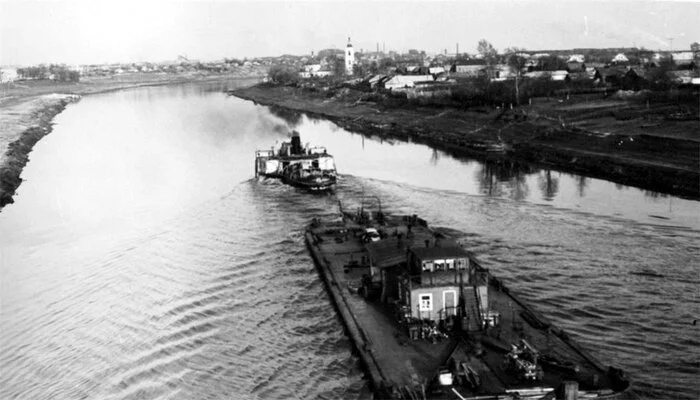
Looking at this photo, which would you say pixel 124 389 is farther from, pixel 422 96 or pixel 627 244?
pixel 422 96

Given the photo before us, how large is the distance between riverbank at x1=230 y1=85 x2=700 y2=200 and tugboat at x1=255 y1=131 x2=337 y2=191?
58.6 ft

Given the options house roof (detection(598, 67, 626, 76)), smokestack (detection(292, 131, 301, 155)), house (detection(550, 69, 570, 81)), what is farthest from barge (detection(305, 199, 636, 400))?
house (detection(550, 69, 570, 81))

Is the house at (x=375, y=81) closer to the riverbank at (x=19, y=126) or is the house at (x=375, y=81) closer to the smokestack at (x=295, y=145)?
the riverbank at (x=19, y=126)

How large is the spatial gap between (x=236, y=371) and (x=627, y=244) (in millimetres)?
24911

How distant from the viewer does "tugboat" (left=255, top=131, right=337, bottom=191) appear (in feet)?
211

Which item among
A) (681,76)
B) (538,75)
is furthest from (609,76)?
(538,75)

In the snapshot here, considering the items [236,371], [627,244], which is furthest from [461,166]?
[236,371]

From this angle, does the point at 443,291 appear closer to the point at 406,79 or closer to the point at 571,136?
the point at 571,136

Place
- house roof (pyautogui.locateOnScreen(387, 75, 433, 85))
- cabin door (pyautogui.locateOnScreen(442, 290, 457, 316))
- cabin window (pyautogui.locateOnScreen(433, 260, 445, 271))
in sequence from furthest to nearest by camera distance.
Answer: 1. house roof (pyautogui.locateOnScreen(387, 75, 433, 85))
2. cabin window (pyautogui.locateOnScreen(433, 260, 445, 271))
3. cabin door (pyautogui.locateOnScreen(442, 290, 457, 316))

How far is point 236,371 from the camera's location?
90.9 feet

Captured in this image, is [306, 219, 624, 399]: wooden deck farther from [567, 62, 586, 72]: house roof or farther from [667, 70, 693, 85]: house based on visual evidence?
[567, 62, 586, 72]: house roof

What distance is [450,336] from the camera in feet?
85.8

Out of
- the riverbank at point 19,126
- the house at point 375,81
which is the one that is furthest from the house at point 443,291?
the house at point 375,81

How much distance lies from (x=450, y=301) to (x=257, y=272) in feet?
52.6
